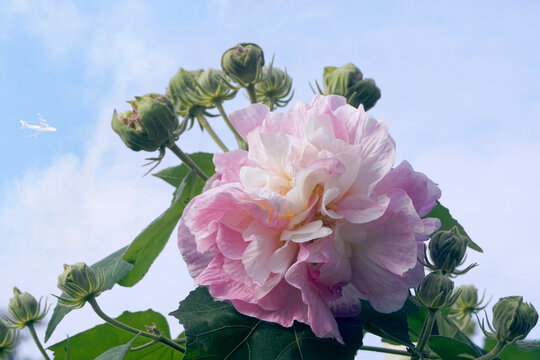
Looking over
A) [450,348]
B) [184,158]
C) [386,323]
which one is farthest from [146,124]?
[450,348]

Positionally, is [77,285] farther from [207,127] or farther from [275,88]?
[275,88]

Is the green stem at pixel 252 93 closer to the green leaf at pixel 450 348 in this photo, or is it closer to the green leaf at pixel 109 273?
the green leaf at pixel 109 273

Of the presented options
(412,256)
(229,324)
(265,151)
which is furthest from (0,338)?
(412,256)

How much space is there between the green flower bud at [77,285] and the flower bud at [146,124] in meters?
0.20

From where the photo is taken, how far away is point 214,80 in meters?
1.12

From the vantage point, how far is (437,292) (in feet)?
2.46

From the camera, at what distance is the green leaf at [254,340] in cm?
73

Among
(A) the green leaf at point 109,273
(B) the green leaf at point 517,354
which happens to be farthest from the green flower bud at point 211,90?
(B) the green leaf at point 517,354

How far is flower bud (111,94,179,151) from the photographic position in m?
0.94

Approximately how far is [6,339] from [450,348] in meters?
0.70

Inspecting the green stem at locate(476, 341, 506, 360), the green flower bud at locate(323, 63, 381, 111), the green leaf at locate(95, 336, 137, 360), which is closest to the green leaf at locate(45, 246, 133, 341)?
the green leaf at locate(95, 336, 137, 360)

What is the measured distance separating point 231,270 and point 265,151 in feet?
0.47

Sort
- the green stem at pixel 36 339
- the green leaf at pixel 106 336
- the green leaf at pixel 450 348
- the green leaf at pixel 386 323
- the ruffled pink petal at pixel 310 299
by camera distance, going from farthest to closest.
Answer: the green leaf at pixel 106 336
the green stem at pixel 36 339
the green leaf at pixel 450 348
the green leaf at pixel 386 323
the ruffled pink petal at pixel 310 299

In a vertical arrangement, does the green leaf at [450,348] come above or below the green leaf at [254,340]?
above
